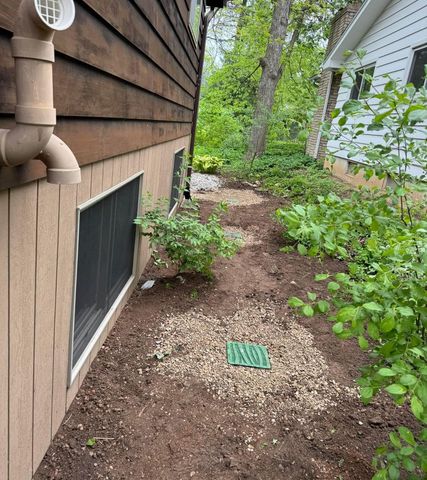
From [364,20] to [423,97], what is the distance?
10398 mm

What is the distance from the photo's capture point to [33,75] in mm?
1100

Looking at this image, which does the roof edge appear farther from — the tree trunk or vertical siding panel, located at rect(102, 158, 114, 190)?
vertical siding panel, located at rect(102, 158, 114, 190)

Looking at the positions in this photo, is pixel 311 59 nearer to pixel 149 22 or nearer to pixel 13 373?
pixel 149 22

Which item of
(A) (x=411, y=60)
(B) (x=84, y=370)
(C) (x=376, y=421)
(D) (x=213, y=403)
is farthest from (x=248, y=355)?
(A) (x=411, y=60)

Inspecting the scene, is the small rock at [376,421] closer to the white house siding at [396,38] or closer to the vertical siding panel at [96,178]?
the vertical siding panel at [96,178]

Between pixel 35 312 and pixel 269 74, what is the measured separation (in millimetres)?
15215

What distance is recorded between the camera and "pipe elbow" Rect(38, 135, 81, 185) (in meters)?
1.30

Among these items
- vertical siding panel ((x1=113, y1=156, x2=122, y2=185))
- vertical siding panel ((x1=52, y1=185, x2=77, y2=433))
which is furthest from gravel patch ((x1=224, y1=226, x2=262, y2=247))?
vertical siding panel ((x1=52, y1=185, x2=77, y2=433))

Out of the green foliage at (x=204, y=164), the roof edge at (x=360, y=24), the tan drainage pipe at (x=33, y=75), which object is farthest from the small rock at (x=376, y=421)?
the green foliage at (x=204, y=164)

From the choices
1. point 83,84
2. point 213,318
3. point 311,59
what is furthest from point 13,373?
point 311,59

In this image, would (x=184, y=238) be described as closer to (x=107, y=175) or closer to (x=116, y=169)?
(x=116, y=169)

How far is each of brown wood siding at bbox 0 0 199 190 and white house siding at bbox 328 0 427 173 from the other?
511cm

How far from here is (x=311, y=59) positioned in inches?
901

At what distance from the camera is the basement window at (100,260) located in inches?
95.9
